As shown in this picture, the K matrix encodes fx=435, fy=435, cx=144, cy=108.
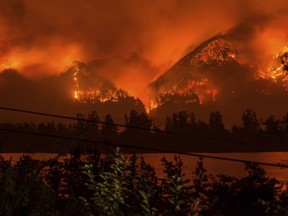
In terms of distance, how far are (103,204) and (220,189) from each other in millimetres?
2239

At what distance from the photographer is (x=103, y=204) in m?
5.69

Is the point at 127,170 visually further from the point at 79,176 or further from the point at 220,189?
the point at 79,176

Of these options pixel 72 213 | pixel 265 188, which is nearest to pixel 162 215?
pixel 72 213

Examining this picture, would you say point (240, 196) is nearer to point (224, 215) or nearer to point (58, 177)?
point (224, 215)

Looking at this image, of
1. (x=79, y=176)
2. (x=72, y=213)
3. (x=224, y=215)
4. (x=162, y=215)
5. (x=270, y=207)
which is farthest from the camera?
(x=79, y=176)

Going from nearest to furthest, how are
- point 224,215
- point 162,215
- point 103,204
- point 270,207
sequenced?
point 270,207
point 162,215
point 103,204
point 224,215

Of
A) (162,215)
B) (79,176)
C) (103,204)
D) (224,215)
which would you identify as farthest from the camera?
(79,176)

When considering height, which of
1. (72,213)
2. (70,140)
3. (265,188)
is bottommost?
(72,213)

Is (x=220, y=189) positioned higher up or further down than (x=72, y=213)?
higher up

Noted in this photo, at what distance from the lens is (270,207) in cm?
495

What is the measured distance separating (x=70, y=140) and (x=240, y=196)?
3032 millimetres

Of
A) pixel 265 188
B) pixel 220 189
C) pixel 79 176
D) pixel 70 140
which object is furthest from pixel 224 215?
pixel 79 176

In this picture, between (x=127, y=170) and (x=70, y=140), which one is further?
(x=70, y=140)

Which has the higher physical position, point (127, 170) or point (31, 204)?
point (127, 170)
